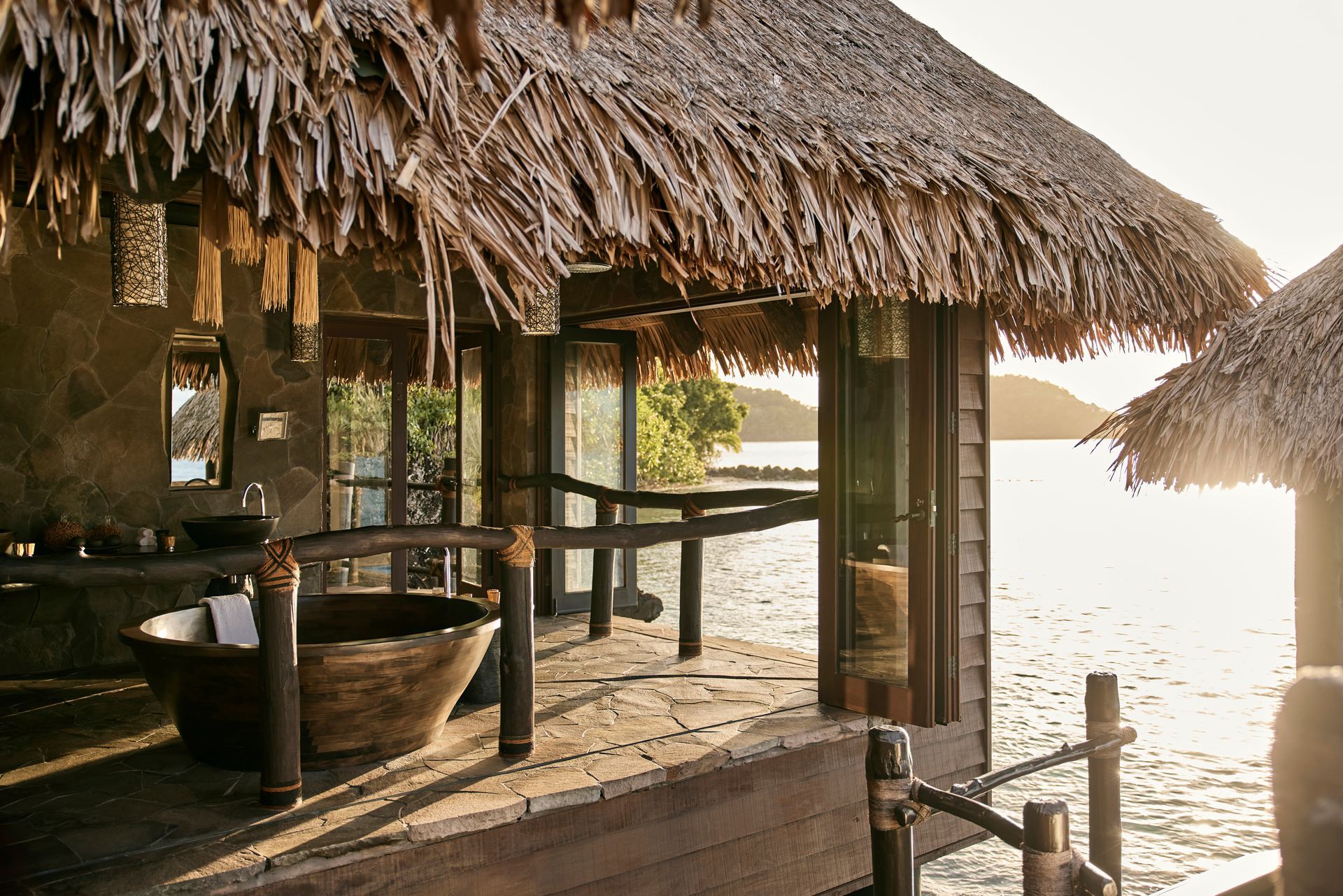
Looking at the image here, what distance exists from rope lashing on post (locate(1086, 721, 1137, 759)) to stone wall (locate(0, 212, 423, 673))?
414 cm

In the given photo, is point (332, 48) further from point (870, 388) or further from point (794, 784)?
point (794, 784)

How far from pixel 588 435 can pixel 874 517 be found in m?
2.93

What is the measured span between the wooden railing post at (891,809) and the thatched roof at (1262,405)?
113 inches

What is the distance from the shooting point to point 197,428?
5102mm

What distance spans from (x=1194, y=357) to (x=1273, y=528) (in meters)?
26.3

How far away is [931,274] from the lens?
3.51 m

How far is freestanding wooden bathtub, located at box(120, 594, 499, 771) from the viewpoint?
2.90 m

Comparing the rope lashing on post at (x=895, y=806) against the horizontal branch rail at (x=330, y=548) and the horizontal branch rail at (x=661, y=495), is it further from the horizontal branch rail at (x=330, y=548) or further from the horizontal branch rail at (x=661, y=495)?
the horizontal branch rail at (x=661, y=495)

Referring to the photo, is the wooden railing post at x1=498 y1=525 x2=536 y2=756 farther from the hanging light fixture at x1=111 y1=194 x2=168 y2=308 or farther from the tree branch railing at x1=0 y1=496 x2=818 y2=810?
the hanging light fixture at x1=111 y1=194 x2=168 y2=308

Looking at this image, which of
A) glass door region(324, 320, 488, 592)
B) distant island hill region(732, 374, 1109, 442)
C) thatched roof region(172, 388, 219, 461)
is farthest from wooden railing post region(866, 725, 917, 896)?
distant island hill region(732, 374, 1109, 442)

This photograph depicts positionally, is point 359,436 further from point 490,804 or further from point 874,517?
point 490,804

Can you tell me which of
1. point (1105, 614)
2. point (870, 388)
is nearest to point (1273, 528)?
point (1105, 614)

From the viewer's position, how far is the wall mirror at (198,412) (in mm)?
4992

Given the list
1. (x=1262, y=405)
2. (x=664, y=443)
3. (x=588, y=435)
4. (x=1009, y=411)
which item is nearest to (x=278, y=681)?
(x=588, y=435)
